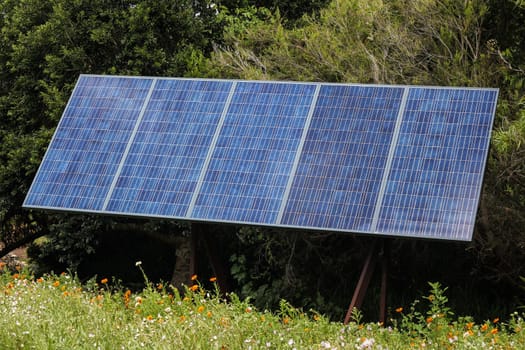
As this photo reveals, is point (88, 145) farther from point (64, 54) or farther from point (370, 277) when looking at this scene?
point (64, 54)

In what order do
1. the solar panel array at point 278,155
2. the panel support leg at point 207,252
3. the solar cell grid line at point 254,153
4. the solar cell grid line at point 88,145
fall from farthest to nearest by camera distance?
the panel support leg at point 207,252 → the solar cell grid line at point 88,145 → the solar cell grid line at point 254,153 → the solar panel array at point 278,155

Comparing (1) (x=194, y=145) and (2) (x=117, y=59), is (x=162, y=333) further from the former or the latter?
(2) (x=117, y=59)

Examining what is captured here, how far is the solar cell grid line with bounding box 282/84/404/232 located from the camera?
1259 cm

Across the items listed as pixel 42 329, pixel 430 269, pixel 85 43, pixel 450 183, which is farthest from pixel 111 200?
pixel 85 43

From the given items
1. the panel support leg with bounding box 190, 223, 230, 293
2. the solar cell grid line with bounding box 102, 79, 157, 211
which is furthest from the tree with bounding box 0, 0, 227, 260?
the panel support leg with bounding box 190, 223, 230, 293

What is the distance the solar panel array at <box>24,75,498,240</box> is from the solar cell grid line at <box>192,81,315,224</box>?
2 cm

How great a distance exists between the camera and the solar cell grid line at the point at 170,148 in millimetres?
13523

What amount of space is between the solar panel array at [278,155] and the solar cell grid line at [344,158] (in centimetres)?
1

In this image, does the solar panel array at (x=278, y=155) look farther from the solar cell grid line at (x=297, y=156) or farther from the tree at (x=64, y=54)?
the tree at (x=64, y=54)

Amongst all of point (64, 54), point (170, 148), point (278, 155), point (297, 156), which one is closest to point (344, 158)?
point (297, 156)

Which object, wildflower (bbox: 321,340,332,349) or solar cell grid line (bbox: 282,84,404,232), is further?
solar cell grid line (bbox: 282,84,404,232)

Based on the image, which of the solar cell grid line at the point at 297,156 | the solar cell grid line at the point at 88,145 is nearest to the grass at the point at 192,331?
A: the solar cell grid line at the point at 297,156

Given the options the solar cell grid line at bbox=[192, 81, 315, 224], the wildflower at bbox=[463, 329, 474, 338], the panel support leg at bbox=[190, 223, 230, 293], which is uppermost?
the wildflower at bbox=[463, 329, 474, 338]

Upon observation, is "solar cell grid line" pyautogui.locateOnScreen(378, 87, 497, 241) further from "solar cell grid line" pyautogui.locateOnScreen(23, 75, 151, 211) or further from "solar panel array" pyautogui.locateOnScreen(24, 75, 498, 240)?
"solar cell grid line" pyautogui.locateOnScreen(23, 75, 151, 211)
